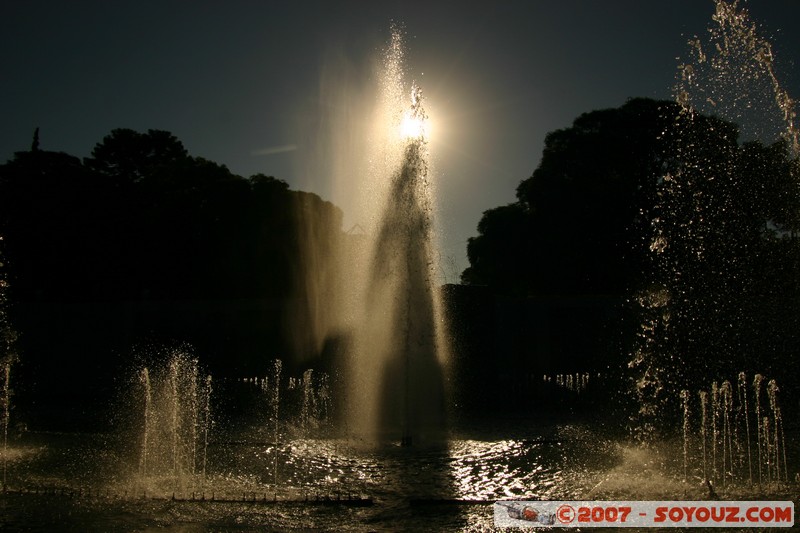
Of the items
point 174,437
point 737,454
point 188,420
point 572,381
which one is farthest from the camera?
point 572,381

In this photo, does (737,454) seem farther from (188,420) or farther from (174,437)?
(188,420)

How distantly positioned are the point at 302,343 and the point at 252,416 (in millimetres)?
14598

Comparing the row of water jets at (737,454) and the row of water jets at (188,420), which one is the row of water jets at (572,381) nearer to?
the row of water jets at (737,454)

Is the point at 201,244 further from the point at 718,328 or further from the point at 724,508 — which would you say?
the point at 724,508

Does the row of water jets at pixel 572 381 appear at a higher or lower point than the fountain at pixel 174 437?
higher

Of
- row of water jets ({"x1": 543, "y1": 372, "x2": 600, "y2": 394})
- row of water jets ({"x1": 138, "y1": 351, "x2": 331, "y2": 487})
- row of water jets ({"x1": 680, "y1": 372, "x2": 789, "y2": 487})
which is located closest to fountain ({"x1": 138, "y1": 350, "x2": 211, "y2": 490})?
row of water jets ({"x1": 138, "y1": 351, "x2": 331, "y2": 487})

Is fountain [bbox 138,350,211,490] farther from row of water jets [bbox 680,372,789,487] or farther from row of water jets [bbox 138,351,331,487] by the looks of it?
row of water jets [bbox 680,372,789,487]

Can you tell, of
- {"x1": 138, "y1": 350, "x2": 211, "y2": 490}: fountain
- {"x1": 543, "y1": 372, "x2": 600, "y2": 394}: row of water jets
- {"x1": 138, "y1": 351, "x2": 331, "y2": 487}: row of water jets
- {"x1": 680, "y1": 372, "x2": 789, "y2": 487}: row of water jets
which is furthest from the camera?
{"x1": 543, "y1": 372, "x2": 600, "y2": 394}: row of water jets

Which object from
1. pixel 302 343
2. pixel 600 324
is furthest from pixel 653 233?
pixel 302 343

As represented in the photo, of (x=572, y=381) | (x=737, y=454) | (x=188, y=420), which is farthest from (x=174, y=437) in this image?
(x=572, y=381)

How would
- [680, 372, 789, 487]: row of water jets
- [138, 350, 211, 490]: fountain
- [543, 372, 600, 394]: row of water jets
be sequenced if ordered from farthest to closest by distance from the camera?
[543, 372, 600, 394]: row of water jets < [138, 350, 211, 490]: fountain < [680, 372, 789, 487]: row of water jets

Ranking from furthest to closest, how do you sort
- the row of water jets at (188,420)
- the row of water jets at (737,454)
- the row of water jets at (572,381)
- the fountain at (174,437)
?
the row of water jets at (572,381) < the row of water jets at (188,420) < the fountain at (174,437) < the row of water jets at (737,454)

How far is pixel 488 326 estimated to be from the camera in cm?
2248

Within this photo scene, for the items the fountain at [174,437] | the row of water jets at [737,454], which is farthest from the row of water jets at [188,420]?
the row of water jets at [737,454]
